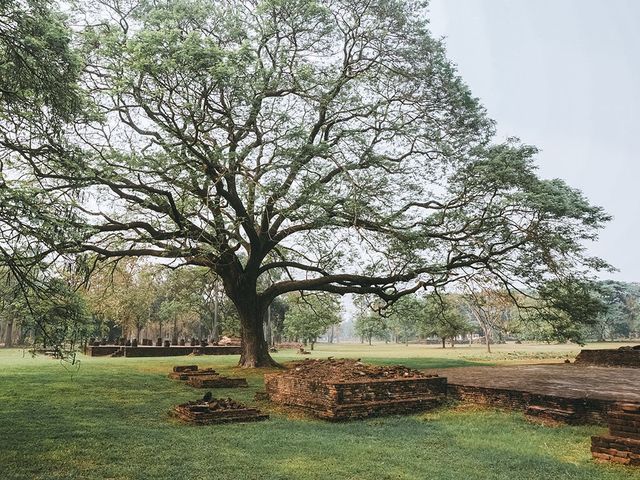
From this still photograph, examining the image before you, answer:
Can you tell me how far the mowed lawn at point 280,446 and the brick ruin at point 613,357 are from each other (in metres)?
11.7

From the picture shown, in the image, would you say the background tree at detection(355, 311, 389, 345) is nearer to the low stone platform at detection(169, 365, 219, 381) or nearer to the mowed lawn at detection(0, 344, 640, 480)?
the low stone platform at detection(169, 365, 219, 381)

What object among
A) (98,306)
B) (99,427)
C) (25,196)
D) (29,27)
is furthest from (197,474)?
(98,306)

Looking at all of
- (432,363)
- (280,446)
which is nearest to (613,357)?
(432,363)

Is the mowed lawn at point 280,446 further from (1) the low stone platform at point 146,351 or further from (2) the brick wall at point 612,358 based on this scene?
(1) the low stone platform at point 146,351

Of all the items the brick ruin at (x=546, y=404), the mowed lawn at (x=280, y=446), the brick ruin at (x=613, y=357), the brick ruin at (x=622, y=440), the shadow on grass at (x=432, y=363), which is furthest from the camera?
the shadow on grass at (x=432, y=363)

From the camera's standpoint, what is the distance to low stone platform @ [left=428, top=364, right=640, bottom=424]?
9570 mm

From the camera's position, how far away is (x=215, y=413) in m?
9.66

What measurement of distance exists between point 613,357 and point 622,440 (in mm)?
14971

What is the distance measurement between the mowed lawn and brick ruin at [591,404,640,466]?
0.22m

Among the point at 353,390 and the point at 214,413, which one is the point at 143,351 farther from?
the point at 353,390

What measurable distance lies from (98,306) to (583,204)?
3131cm

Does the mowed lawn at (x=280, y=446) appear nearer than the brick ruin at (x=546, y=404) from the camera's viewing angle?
Yes

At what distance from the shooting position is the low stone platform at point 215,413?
952 centimetres

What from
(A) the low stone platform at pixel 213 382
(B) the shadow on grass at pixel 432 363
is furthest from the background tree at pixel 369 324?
(A) the low stone platform at pixel 213 382
